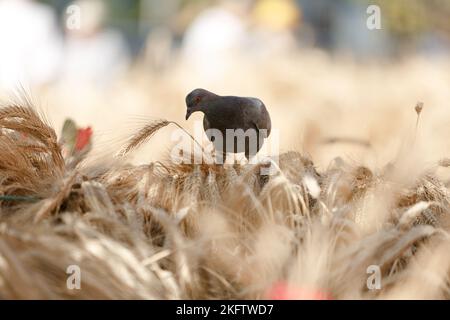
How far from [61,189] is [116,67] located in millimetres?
6813

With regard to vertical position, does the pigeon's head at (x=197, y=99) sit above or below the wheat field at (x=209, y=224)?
above

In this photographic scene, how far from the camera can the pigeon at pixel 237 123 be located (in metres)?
3.57

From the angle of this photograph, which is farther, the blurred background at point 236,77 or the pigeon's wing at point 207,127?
the blurred background at point 236,77

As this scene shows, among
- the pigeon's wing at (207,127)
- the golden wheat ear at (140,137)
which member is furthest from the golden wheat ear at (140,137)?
the pigeon's wing at (207,127)

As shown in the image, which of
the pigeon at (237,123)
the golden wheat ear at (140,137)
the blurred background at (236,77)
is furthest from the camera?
the blurred background at (236,77)

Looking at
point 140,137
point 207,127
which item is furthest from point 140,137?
point 207,127

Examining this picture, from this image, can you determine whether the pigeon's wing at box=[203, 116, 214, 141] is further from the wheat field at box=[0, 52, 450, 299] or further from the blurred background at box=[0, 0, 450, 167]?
the wheat field at box=[0, 52, 450, 299]

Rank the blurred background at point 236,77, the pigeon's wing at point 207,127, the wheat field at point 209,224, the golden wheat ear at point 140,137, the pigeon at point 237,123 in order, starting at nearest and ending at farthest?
the wheat field at point 209,224 → the golden wheat ear at point 140,137 → the pigeon at point 237,123 → the pigeon's wing at point 207,127 → the blurred background at point 236,77

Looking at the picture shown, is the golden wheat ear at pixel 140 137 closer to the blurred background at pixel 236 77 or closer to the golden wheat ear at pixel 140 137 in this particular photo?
the golden wheat ear at pixel 140 137

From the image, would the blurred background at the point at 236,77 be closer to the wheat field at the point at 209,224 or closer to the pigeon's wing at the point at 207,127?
the pigeon's wing at the point at 207,127

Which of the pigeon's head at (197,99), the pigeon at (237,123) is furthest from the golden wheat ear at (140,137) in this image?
the pigeon's head at (197,99)

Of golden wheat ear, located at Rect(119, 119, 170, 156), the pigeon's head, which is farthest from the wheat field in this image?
the pigeon's head

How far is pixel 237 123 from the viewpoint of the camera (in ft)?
11.7

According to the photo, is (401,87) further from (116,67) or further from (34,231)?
(34,231)
